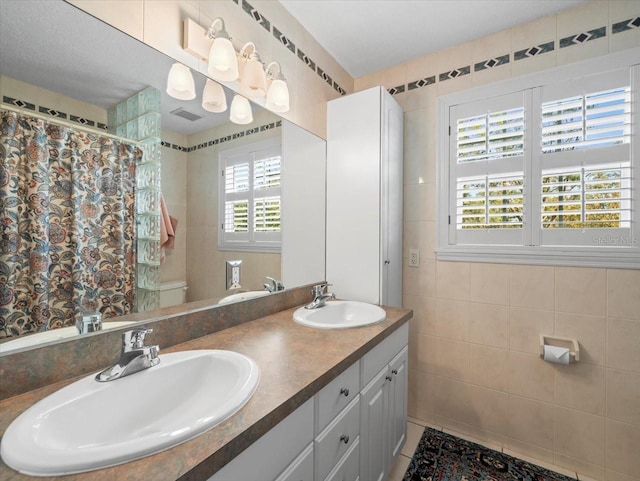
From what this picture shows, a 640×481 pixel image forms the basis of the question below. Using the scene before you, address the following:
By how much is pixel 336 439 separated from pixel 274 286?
77cm

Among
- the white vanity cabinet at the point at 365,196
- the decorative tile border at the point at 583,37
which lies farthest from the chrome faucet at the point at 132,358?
the decorative tile border at the point at 583,37

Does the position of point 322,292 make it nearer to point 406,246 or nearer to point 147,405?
point 406,246

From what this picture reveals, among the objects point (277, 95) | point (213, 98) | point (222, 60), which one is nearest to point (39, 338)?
point (213, 98)

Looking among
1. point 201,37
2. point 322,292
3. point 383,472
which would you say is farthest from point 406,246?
point 201,37

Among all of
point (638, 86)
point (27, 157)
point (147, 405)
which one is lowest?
point (147, 405)

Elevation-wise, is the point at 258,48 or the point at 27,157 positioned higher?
the point at 258,48

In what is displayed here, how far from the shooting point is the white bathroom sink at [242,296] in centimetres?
129

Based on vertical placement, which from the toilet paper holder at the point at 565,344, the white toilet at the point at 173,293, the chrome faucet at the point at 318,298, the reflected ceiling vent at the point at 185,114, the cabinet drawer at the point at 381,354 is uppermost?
the reflected ceiling vent at the point at 185,114

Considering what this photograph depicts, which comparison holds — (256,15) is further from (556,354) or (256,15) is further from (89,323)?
(556,354)

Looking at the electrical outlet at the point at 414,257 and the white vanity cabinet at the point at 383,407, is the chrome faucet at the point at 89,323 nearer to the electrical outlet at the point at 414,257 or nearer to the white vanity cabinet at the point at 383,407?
the white vanity cabinet at the point at 383,407

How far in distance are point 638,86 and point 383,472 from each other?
2.23 m

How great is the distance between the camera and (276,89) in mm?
1510

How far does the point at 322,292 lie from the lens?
67.5 inches

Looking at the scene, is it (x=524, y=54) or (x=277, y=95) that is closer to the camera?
(x=277, y=95)
